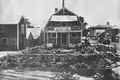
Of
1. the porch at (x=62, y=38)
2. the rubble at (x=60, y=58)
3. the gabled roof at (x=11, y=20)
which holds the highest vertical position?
the gabled roof at (x=11, y=20)

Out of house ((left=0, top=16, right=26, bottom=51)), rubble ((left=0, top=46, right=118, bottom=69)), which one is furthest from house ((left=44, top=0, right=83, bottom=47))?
house ((left=0, top=16, right=26, bottom=51))

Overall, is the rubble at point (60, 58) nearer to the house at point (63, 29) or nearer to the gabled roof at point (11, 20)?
the house at point (63, 29)

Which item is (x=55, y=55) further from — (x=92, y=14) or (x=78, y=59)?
(x=92, y=14)

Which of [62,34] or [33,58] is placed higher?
[62,34]

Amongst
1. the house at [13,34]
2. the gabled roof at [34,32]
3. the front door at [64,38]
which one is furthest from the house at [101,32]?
the house at [13,34]

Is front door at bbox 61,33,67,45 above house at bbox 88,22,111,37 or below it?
below

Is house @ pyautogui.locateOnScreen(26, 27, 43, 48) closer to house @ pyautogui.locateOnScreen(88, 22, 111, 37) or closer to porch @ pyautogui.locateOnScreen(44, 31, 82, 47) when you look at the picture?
porch @ pyautogui.locateOnScreen(44, 31, 82, 47)

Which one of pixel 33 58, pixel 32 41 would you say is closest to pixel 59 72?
pixel 33 58
